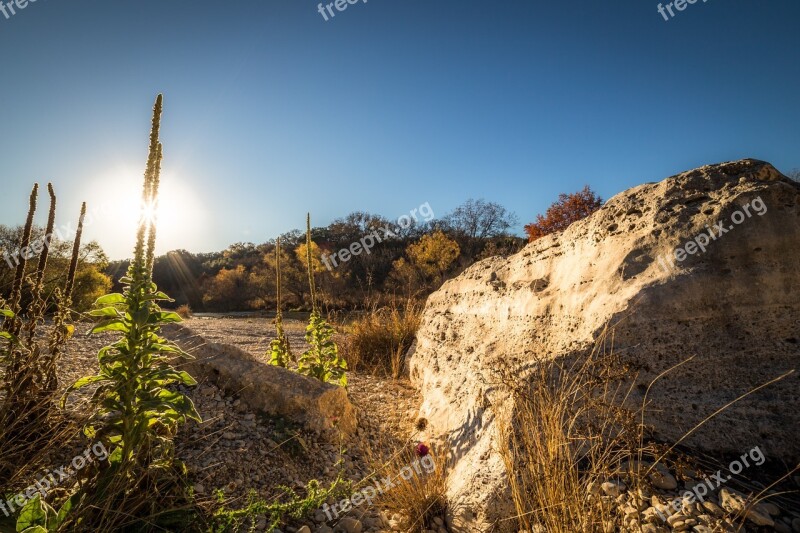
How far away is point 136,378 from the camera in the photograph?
1.88 m

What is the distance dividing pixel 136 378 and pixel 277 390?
1801mm

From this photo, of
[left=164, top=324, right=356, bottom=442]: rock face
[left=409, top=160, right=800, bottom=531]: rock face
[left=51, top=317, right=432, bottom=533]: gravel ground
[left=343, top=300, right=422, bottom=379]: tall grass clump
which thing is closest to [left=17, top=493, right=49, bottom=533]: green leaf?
[left=51, top=317, right=432, bottom=533]: gravel ground

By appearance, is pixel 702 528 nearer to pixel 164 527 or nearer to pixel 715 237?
pixel 715 237

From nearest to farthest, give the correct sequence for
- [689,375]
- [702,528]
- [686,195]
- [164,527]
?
1. [702,528]
2. [164,527]
3. [689,375]
4. [686,195]

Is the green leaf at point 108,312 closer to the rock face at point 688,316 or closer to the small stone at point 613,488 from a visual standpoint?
the rock face at point 688,316

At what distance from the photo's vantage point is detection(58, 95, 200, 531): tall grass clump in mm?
1822

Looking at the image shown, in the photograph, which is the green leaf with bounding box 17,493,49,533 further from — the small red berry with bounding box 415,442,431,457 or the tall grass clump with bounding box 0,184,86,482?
the small red berry with bounding box 415,442,431,457

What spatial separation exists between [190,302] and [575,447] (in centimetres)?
4162

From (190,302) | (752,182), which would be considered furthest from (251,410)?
(190,302)

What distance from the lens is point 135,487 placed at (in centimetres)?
182

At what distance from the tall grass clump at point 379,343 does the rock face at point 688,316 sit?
3227 mm

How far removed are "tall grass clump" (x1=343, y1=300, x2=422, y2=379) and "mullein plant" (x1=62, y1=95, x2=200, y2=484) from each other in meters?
4.56

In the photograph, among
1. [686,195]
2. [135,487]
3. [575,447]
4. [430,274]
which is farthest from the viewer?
[430,274]

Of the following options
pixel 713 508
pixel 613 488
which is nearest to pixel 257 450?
pixel 613 488
